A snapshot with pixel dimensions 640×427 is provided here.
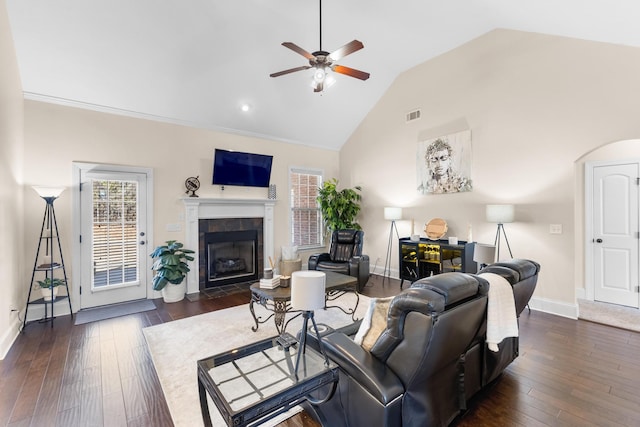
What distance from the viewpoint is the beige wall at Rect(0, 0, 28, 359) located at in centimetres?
287

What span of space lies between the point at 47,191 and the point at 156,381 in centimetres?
279

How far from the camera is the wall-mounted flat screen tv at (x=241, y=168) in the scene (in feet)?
17.2

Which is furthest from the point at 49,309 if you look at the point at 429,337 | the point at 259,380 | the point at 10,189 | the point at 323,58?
the point at 429,337

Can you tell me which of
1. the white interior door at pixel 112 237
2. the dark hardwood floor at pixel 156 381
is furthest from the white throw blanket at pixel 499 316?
the white interior door at pixel 112 237

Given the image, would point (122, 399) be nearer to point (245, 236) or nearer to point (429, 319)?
point (429, 319)

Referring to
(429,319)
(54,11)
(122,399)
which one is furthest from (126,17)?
(429,319)

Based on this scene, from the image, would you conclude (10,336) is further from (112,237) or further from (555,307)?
(555,307)

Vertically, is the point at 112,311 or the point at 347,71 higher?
the point at 347,71

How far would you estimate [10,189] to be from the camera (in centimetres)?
316

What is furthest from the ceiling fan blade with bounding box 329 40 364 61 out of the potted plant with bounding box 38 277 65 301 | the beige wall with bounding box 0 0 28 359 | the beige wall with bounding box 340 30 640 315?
the potted plant with bounding box 38 277 65 301

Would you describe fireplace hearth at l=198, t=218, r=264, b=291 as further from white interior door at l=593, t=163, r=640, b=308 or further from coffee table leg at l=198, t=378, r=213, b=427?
white interior door at l=593, t=163, r=640, b=308

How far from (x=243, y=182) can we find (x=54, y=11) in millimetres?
3218

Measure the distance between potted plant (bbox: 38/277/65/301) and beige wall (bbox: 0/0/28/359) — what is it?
20cm

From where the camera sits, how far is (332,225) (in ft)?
21.2
